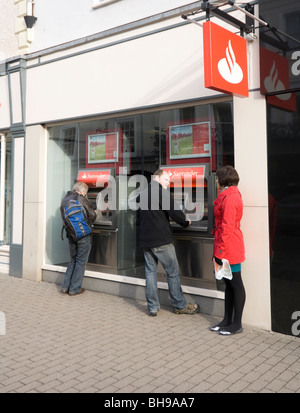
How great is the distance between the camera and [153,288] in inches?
197

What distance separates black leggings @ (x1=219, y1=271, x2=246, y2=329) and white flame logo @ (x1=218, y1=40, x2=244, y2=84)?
2.11 metres

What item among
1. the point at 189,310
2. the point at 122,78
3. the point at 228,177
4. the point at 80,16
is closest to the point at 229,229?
the point at 228,177

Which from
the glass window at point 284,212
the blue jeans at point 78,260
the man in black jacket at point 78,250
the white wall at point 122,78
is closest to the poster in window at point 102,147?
the white wall at point 122,78

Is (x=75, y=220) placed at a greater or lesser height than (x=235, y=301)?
greater

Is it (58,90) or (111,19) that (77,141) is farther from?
(111,19)

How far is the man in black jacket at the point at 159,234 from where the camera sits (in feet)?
16.2

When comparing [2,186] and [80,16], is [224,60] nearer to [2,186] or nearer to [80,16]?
[80,16]

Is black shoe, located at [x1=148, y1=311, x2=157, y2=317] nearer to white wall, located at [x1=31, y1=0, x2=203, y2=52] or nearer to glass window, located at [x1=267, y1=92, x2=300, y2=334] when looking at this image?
glass window, located at [x1=267, y1=92, x2=300, y2=334]

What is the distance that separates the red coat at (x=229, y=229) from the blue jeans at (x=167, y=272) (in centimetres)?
73

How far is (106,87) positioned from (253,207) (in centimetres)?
298

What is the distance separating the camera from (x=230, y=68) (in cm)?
445

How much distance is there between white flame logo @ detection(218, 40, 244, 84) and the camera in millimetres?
4339

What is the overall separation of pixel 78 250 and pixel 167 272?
1.67 m

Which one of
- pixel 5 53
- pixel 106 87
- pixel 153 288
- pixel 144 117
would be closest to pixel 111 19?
pixel 106 87
